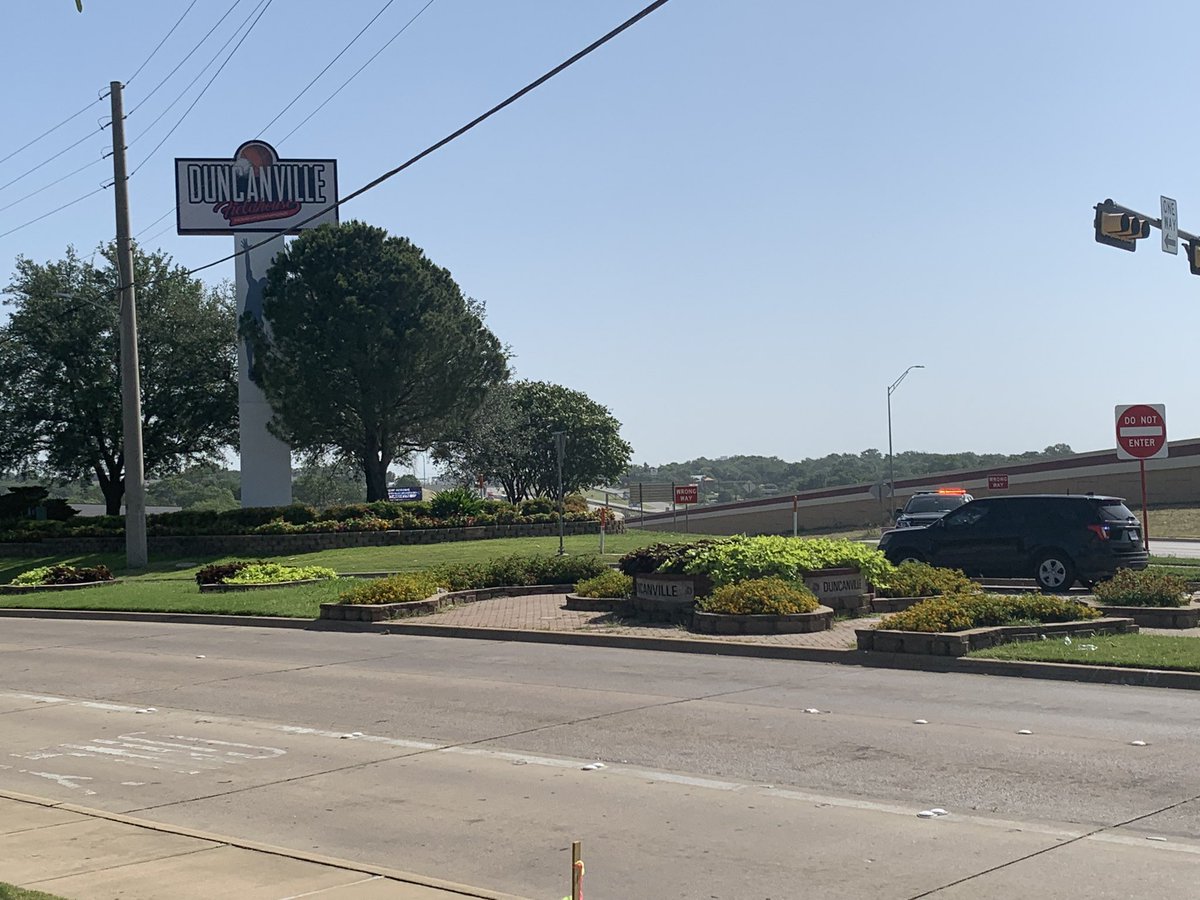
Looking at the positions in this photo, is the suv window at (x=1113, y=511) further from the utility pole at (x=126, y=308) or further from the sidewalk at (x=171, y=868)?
the utility pole at (x=126, y=308)

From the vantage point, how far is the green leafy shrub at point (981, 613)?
14.8m

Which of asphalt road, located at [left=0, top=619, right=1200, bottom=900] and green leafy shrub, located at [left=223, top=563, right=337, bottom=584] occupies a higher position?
green leafy shrub, located at [left=223, top=563, right=337, bottom=584]

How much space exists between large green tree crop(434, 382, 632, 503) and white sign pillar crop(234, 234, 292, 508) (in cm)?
1367

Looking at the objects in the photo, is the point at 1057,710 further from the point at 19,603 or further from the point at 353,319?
the point at 353,319

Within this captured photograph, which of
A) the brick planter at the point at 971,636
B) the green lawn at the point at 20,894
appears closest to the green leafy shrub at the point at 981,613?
the brick planter at the point at 971,636

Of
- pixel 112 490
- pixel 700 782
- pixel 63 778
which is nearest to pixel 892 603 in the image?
pixel 700 782

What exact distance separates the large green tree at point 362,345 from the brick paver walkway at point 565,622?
22237mm

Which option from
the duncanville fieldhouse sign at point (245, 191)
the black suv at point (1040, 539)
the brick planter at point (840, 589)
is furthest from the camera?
the duncanville fieldhouse sign at point (245, 191)

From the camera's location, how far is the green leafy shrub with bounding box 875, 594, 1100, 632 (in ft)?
48.4

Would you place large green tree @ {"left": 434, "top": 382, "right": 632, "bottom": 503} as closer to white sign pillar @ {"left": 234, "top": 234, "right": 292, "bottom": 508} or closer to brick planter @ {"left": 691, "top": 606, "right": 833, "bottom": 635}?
white sign pillar @ {"left": 234, "top": 234, "right": 292, "bottom": 508}

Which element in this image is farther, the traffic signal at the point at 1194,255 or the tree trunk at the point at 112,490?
the tree trunk at the point at 112,490

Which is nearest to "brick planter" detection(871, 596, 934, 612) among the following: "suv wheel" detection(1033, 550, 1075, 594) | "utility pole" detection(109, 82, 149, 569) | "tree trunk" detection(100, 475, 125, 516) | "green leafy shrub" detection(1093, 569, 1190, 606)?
"green leafy shrub" detection(1093, 569, 1190, 606)

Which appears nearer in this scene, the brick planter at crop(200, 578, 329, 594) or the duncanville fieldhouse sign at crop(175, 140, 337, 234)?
the brick planter at crop(200, 578, 329, 594)

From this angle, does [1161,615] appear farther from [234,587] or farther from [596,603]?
[234,587]
